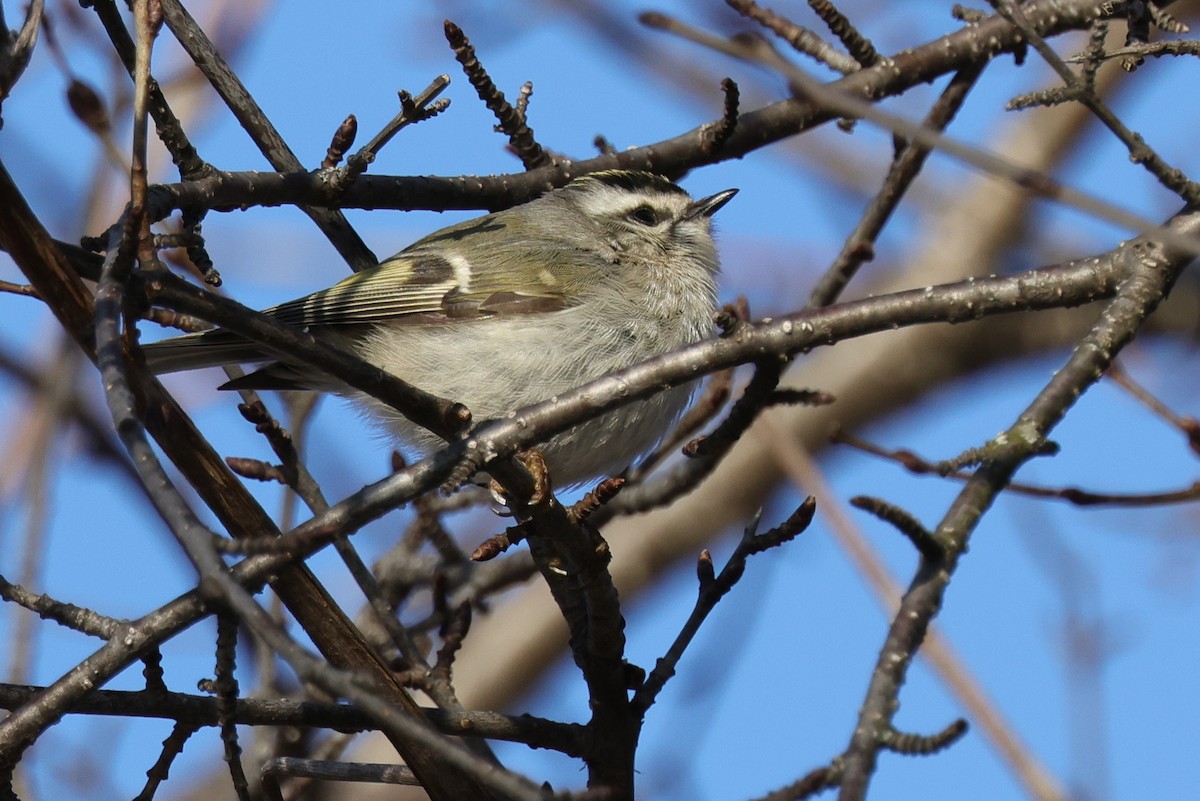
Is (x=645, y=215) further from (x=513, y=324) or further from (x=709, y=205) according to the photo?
(x=513, y=324)

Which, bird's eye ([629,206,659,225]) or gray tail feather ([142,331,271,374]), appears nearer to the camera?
gray tail feather ([142,331,271,374])

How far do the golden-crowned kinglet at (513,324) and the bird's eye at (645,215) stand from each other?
0.54ft

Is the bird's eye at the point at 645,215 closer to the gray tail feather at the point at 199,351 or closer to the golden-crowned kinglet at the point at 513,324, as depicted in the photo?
the golden-crowned kinglet at the point at 513,324

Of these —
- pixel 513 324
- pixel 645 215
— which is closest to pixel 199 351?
pixel 513 324

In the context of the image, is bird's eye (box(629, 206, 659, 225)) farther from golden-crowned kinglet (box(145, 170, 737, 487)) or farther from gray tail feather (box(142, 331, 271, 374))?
gray tail feather (box(142, 331, 271, 374))

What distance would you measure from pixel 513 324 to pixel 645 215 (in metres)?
1.08

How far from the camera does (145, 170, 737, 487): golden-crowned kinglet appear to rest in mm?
3830

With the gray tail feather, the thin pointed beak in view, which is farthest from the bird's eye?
the gray tail feather

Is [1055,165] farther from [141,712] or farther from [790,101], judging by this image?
[141,712]

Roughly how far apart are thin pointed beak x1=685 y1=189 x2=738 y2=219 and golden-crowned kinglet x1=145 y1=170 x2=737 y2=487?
27 centimetres

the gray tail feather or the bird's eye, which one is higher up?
the bird's eye

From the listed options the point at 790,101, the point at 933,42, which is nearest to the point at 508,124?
the point at 790,101

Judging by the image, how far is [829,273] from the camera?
392 cm

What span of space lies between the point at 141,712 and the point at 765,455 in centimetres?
421
